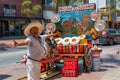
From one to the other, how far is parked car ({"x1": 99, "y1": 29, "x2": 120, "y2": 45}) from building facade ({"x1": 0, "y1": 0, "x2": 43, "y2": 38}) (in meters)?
20.1

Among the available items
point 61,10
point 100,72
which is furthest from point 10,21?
point 100,72

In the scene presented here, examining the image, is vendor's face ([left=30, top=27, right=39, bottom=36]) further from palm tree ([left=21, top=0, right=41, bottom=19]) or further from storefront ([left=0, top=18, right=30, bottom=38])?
palm tree ([left=21, top=0, right=41, bottom=19])

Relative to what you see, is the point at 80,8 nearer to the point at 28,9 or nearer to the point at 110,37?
the point at 110,37

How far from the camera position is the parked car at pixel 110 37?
28.8 metres

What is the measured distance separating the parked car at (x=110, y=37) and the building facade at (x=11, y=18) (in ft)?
66.1

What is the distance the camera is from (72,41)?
12.9 metres

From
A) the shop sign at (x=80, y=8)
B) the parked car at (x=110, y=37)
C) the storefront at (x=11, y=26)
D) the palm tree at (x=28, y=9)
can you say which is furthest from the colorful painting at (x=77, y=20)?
the palm tree at (x=28, y=9)

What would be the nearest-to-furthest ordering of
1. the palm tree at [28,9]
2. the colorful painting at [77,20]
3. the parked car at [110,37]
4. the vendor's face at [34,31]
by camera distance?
the vendor's face at [34,31] → the colorful painting at [77,20] → the parked car at [110,37] → the palm tree at [28,9]

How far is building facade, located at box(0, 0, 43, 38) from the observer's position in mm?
45219

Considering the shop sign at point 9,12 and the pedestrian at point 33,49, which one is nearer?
the pedestrian at point 33,49

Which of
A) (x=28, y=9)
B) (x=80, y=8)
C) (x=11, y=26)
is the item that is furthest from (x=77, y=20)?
(x=11, y=26)

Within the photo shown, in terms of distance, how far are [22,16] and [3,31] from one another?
190 inches

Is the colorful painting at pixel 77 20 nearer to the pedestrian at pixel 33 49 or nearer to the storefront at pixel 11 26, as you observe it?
the pedestrian at pixel 33 49

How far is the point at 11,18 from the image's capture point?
4678 centimetres
